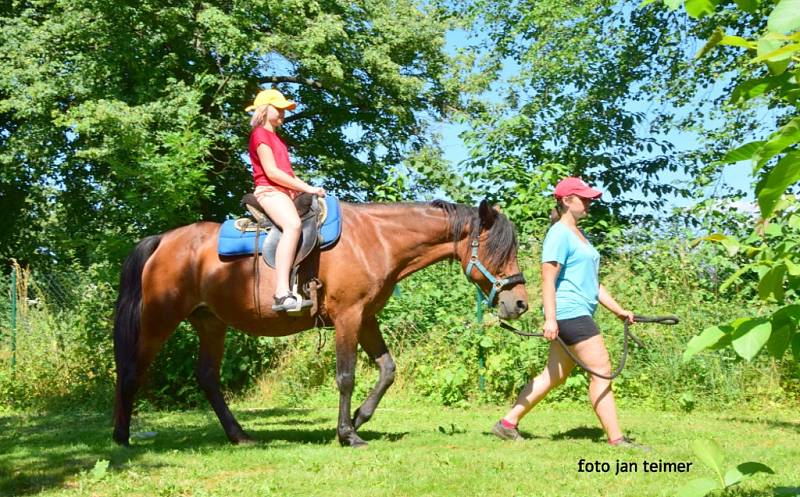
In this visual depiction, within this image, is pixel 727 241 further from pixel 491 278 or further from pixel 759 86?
pixel 491 278

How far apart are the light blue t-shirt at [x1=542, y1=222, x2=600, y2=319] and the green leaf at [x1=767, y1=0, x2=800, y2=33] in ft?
17.1

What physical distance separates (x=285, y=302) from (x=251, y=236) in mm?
792

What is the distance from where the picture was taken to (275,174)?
251 inches

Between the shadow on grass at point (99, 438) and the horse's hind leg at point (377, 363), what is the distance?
35 centimetres

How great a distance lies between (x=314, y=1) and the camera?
1909 centimetres

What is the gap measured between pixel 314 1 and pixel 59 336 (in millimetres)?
10744

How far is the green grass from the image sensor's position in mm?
5000

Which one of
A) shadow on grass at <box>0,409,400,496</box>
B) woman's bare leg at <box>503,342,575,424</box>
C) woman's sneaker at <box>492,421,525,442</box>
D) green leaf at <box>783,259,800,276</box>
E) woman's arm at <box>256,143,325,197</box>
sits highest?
woman's arm at <box>256,143,325,197</box>

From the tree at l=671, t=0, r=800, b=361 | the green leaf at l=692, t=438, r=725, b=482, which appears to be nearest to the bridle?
the tree at l=671, t=0, r=800, b=361

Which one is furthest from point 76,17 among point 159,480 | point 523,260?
point 159,480

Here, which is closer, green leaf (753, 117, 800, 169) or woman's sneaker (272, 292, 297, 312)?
green leaf (753, 117, 800, 169)

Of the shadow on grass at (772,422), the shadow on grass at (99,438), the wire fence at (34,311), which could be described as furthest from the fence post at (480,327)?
the wire fence at (34,311)

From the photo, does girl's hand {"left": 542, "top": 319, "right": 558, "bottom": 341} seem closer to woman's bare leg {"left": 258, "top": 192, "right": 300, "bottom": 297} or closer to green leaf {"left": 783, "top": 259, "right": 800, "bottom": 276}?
woman's bare leg {"left": 258, "top": 192, "right": 300, "bottom": 297}

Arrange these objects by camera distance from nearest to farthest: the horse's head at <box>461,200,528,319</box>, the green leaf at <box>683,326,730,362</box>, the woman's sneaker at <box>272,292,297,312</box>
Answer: the green leaf at <box>683,326,730,362</box> → the woman's sneaker at <box>272,292,297,312</box> → the horse's head at <box>461,200,528,319</box>
